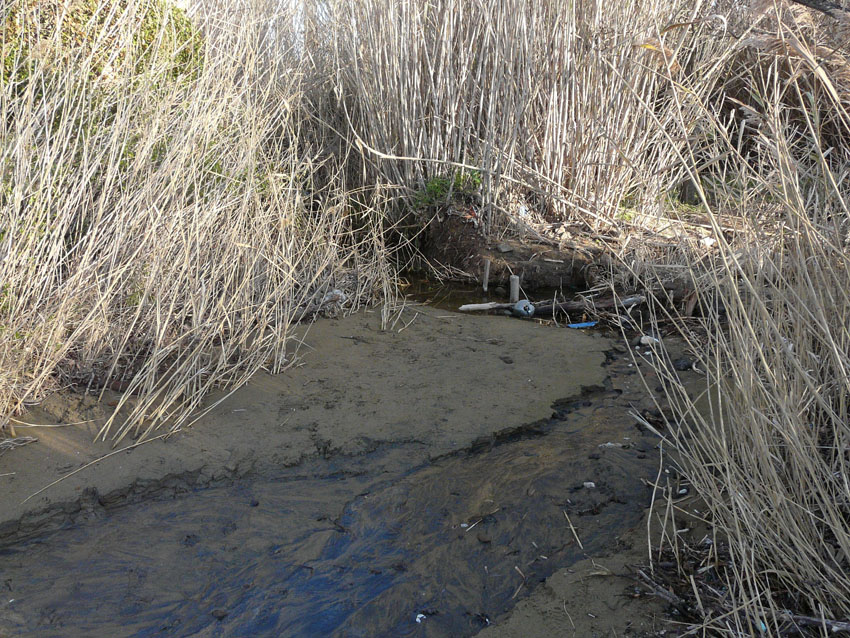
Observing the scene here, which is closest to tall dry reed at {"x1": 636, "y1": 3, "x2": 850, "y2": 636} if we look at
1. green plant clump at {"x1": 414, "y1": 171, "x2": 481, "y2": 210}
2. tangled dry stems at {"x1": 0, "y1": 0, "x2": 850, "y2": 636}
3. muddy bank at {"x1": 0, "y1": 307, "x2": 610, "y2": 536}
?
tangled dry stems at {"x1": 0, "y1": 0, "x2": 850, "y2": 636}

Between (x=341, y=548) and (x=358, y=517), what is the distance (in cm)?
17

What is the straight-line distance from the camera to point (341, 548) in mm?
2480

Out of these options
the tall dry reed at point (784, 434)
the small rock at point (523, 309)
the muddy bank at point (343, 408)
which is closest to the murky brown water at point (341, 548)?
the muddy bank at point (343, 408)

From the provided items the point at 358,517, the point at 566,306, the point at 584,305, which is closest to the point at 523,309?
the point at 566,306

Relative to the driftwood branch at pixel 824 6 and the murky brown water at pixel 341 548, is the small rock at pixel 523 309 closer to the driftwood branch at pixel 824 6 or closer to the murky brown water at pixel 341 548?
the murky brown water at pixel 341 548

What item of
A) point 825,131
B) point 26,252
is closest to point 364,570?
point 26,252

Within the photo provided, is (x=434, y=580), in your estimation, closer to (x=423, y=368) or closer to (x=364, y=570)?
(x=364, y=570)

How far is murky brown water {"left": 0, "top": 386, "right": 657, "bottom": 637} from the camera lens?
7.13 ft

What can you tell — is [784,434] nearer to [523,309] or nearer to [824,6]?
[824,6]

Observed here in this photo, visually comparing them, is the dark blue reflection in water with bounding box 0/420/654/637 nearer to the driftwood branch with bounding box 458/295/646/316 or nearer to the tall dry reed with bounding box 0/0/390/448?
the tall dry reed with bounding box 0/0/390/448

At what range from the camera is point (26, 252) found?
9.98ft

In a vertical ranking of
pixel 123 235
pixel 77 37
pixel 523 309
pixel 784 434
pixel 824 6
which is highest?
pixel 824 6

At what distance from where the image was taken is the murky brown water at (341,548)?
7.13 feet

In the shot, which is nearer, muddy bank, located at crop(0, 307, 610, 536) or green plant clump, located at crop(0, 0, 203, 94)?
muddy bank, located at crop(0, 307, 610, 536)
